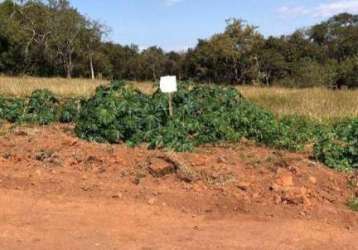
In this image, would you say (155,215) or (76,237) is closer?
(76,237)

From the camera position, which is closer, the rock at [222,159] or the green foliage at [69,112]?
the rock at [222,159]

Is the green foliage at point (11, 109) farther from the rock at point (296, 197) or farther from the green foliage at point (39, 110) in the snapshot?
the rock at point (296, 197)

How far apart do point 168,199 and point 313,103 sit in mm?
10039

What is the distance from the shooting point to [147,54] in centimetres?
6462

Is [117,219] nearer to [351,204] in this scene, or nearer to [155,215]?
[155,215]

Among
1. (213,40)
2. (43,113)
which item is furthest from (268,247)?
(213,40)

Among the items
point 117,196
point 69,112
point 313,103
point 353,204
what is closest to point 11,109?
point 69,112

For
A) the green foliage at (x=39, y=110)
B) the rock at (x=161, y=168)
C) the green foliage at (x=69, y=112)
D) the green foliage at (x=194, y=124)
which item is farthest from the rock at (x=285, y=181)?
the green foliage at (x=39, y=110)

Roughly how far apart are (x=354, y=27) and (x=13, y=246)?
59.9 metres

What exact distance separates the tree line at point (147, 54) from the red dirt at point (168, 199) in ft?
126

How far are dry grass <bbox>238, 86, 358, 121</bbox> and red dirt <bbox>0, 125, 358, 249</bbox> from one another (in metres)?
4.94

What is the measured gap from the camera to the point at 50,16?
51.2 meters

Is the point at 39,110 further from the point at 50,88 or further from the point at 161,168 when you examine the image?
the point at 50,88

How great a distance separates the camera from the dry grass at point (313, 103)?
43.2 feet
